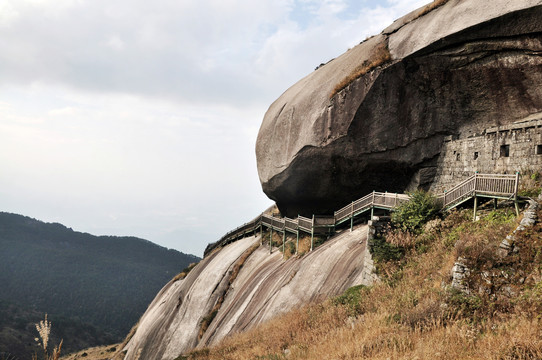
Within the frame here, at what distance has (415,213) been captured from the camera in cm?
1634

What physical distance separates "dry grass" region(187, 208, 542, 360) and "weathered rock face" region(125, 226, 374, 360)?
2474mm

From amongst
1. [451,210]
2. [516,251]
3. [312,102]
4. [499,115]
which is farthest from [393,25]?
[516,251]

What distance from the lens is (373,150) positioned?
2305cm

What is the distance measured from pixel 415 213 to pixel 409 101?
887 centimetres

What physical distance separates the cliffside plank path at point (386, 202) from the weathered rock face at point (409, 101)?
2.92 metres

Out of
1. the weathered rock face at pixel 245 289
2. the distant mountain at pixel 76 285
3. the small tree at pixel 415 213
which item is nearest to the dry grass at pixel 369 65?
the weathered rock face at pixel 245 289

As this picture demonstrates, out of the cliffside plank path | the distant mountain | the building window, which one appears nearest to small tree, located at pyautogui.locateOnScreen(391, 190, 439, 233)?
the cliffside plank path

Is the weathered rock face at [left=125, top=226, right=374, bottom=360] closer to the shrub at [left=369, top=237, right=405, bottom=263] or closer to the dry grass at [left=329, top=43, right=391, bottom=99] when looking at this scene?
the shrub at [left=369, top=237, right=405, bottom=263]

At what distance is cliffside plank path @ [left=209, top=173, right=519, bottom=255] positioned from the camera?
14656mm

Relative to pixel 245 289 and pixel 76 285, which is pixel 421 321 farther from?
pixel 76 285

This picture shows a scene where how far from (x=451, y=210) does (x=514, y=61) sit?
8789 mm

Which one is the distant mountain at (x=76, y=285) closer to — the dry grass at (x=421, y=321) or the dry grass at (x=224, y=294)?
the dry grass at (x=224, y=294)

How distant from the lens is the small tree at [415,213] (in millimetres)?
15984

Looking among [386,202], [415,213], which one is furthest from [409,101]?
[415,213]
